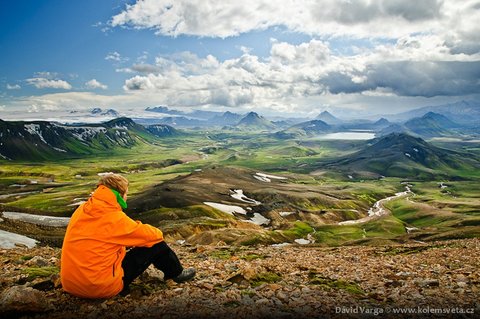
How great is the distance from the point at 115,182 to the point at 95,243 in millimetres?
2088

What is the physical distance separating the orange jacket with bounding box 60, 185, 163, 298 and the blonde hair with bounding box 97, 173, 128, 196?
0.20 metres

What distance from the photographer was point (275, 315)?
12203mm

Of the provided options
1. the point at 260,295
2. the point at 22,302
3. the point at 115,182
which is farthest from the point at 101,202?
the point at 260,295

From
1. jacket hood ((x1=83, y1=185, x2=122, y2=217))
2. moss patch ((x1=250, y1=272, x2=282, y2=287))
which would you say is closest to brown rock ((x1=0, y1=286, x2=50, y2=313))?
jacket hood ((x1=83, y1=185, x2=122, y2=217))

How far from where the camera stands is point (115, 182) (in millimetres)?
12000

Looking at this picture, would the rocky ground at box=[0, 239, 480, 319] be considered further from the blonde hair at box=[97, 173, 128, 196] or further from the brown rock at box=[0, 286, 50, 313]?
the blonde hair at box=[97, 173, 128, 196]

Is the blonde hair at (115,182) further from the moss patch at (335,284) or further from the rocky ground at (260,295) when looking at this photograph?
the moss patch at (335,284)

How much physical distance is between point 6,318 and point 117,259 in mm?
3748

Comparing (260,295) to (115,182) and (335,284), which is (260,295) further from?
(115,182)

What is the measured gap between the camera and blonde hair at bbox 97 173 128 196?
11.9 metres

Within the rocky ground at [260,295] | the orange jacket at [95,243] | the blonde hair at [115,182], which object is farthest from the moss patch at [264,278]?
the blonde hair at [115,182]

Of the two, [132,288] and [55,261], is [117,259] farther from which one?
[55,261]

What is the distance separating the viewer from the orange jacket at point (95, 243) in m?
11.7

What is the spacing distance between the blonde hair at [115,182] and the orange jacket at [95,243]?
20 centimetres
